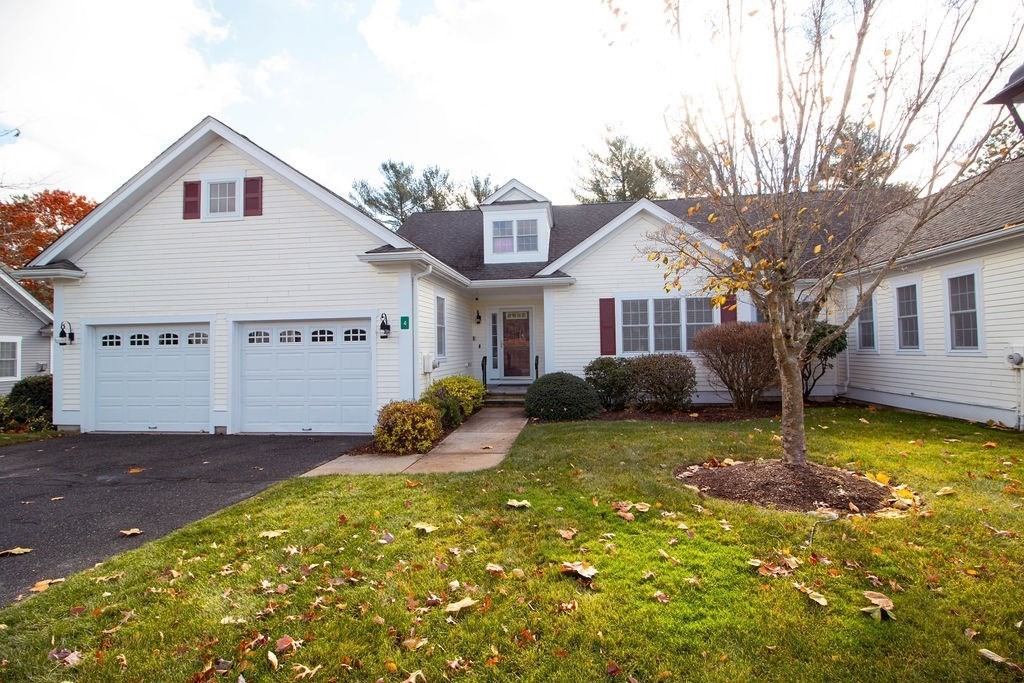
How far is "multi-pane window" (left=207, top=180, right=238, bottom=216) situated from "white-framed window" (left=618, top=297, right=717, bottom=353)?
9.03 m

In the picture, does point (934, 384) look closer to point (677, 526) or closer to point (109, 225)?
point (677, 526)

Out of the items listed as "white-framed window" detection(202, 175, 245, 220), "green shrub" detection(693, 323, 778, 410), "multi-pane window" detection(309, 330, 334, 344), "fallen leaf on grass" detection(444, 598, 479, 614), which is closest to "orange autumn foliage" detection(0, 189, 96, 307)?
"white-framed window" detection(202, 175, 245, 220)

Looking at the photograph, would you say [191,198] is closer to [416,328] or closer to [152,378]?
[152,378]

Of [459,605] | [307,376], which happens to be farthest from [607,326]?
[459,605]

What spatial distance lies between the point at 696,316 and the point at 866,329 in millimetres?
4145

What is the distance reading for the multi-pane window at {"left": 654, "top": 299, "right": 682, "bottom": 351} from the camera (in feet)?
42.6

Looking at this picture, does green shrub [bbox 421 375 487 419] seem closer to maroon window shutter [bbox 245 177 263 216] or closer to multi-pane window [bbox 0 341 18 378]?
maroon window shutter [bbox 245 177 263 216]

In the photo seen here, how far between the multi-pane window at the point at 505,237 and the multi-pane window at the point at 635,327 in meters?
3.81

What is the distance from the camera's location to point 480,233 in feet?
55.8

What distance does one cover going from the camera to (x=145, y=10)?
885 cm

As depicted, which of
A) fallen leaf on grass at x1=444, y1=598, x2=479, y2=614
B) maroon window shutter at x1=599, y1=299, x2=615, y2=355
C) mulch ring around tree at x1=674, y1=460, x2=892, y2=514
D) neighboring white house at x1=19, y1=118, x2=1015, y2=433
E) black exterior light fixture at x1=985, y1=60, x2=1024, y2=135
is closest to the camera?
fallen leaf on grass at x1=444, y1=598, x2=479, y2=614

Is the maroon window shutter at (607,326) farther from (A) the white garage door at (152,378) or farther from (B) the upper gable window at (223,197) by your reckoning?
(A) the white garage door at (152,378)

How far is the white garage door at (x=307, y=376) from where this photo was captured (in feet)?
34.6

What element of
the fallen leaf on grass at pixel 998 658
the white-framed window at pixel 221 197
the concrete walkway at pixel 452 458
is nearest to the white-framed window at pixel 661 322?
the concrete walkway at pixel 452 458
